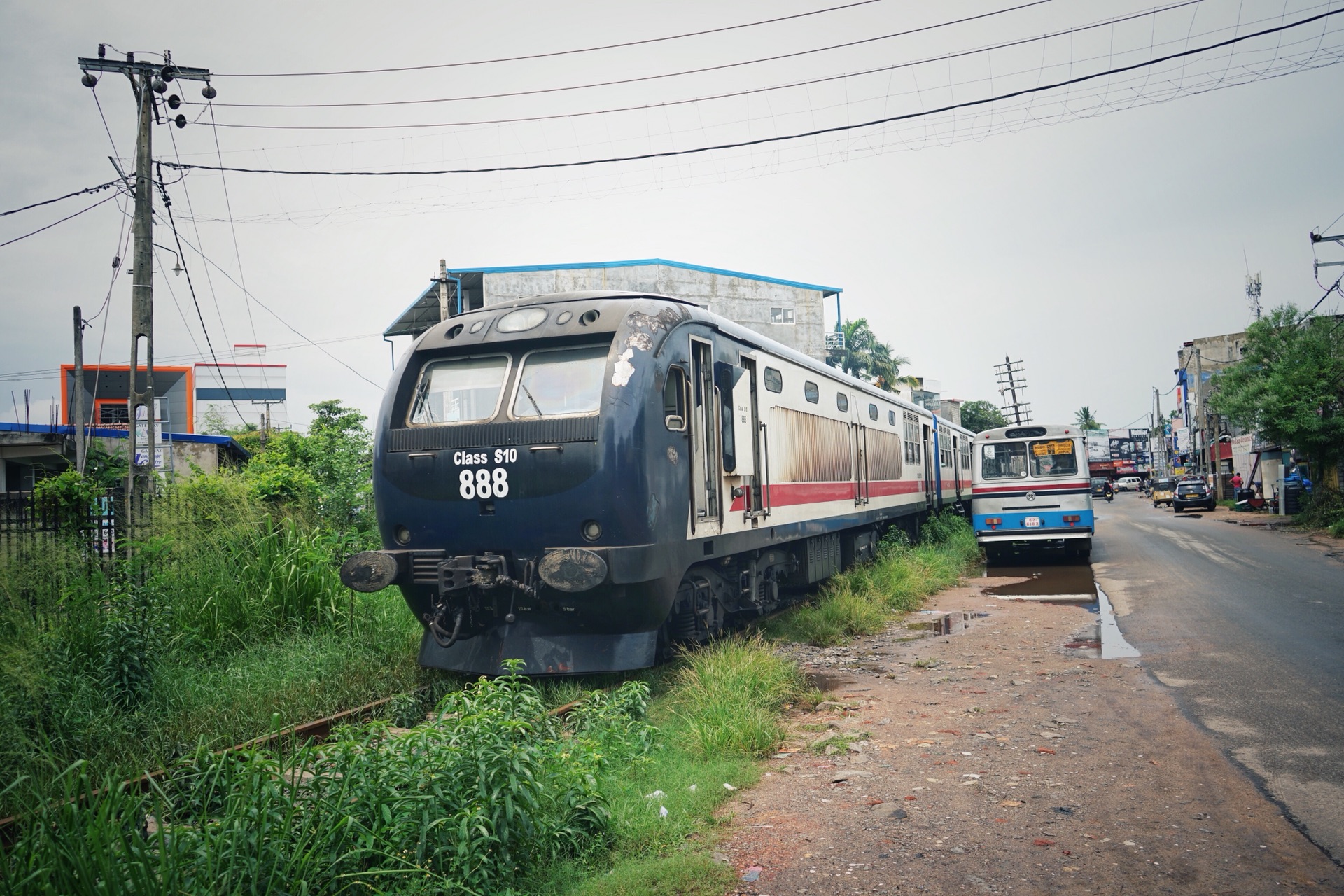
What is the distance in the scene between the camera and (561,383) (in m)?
6.96

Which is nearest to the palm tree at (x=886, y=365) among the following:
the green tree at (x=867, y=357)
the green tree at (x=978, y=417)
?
the green tree at (x=867, y=357)

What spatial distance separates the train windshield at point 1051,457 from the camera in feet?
56.8

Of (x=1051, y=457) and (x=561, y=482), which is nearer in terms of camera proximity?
(x=561, y=482)

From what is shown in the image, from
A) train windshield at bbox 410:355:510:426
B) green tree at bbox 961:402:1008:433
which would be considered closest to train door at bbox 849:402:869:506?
train windshield at bbox 410:355:510:426

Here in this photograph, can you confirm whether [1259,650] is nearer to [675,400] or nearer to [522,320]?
[675,400]

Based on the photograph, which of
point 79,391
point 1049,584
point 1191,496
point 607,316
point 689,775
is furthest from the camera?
point 1191,496

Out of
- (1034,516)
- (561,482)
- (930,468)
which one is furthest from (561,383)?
(930,468)

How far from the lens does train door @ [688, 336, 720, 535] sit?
291 inches

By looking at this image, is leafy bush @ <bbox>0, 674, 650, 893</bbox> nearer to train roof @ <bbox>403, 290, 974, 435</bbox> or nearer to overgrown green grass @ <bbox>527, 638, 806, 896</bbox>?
overgrown green grass @ <bbox>527, 638, 806, 896</bbox>

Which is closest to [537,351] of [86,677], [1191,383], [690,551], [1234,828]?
[690,551]

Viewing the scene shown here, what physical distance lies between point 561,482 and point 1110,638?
6701 millimetres

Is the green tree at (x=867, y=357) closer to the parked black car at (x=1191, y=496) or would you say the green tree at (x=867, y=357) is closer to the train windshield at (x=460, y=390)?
the parked black car at (x=1191, y=496)

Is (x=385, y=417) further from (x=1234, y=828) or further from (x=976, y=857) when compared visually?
(x=1234, y=828)

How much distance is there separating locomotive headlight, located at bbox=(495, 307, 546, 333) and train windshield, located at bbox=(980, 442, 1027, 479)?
41.8ft
